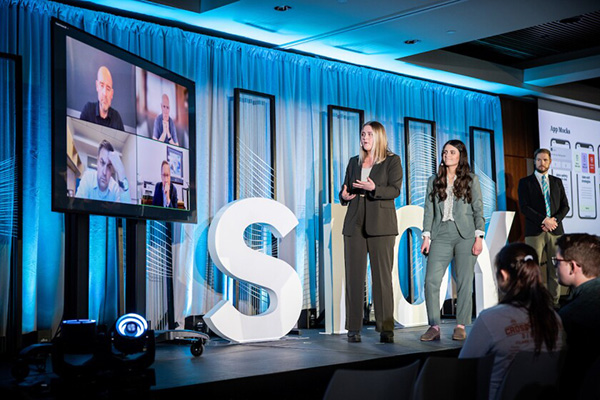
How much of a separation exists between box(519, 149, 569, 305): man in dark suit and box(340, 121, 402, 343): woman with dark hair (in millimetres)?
2631

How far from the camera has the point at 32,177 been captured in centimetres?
486

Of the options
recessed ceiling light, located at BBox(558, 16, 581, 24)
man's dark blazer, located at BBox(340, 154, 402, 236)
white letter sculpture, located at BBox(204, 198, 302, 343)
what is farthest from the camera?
recessed ceiling light, located at BBox(558, 16, 581, 24)

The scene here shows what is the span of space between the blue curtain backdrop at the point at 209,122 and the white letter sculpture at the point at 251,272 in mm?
765

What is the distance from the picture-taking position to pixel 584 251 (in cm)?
278

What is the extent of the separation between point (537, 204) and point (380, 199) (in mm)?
2799

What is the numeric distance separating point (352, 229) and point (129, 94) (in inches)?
67.6

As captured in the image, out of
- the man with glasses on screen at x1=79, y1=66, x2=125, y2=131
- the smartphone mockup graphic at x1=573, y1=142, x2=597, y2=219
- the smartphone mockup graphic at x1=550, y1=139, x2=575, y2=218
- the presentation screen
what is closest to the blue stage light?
the man with glasses on screen at x1=79, y1=66, x2=125, y2=131

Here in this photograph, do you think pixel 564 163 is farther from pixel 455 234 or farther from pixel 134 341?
pixel 134 341

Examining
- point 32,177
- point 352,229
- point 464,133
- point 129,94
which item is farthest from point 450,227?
point 464,133

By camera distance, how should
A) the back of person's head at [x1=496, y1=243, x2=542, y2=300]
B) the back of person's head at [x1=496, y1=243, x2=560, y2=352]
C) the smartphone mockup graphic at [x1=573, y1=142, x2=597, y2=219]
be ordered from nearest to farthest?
the back of person's head at [x1=496, y1=243, x2=560, y2=352] → the back of person's head at [x1=496, y1=243, x2=542, y2=300] → the smartphone mockup graphic at [x1=573, y1=142, x2=597, y2=219]

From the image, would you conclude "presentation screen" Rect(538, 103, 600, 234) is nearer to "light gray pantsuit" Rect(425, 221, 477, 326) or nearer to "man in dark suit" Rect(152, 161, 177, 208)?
"light gray pantsuit" Rect(425, 221, 477, 326)

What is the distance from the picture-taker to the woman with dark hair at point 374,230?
4.76 meters

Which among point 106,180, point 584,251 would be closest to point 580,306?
point 584,251

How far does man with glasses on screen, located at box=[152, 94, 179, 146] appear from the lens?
4508 mm
